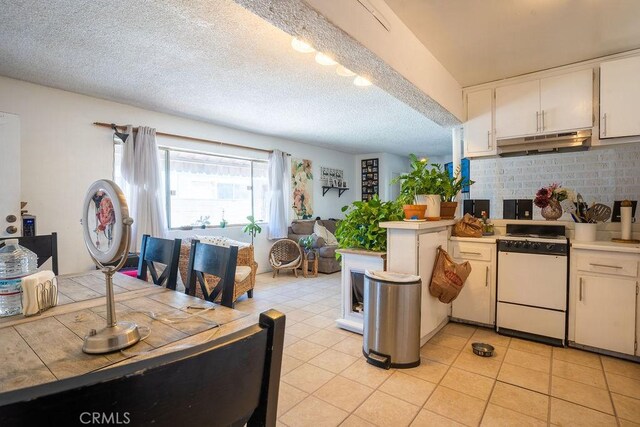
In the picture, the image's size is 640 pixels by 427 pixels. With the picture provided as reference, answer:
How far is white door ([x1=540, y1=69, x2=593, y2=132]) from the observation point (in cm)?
269

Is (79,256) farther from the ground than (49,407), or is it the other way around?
(49,407)

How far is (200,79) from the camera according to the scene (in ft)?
9.87

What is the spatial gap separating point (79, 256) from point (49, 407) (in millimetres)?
3892

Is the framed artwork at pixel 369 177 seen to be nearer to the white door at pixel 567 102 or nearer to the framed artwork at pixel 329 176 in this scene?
the framed artwork at pixel 329 176

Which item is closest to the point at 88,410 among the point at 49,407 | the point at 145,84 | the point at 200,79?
the point at 49,407

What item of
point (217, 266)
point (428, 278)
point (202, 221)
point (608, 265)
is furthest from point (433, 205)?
point (202, 221)

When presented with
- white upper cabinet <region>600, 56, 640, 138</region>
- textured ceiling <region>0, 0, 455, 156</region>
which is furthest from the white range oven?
textured ceiling <region>0, 0, 455, 156</region>

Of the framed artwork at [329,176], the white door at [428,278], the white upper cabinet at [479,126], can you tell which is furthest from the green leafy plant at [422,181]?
the framed artwork at [329,176]

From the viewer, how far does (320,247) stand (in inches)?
215

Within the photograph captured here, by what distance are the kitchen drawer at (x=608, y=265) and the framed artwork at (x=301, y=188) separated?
4417 millimetres

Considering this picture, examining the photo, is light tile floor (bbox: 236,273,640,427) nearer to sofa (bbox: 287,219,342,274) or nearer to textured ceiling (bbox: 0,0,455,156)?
textured ceiling (bbox: 0,0,455,156)

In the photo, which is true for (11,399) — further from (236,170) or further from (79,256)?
(236,170)

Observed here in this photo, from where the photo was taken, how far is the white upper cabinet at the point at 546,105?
271 centimetres

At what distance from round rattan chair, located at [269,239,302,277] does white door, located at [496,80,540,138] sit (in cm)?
338
